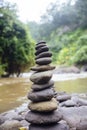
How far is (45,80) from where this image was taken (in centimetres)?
777

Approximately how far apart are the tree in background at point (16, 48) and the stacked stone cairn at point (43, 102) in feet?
69.1

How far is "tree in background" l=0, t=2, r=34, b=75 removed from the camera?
29872 millimetres

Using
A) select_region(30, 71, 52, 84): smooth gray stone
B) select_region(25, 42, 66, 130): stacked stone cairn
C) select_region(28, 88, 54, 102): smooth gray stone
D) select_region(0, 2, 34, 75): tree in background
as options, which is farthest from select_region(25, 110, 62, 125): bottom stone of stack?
select_region(0, 2, 34, 75): tree in background

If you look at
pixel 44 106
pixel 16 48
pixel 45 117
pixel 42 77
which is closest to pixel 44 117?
pixel 45 117

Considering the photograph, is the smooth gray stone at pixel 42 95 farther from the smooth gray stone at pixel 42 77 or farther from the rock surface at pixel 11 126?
the rock surface at pixel 11 126

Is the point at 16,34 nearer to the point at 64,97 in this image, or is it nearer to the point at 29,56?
the point at 29,56

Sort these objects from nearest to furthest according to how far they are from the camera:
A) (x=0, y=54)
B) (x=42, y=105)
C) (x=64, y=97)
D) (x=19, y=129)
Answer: (x=42, y=105), (x=19, y=129), (x=64, y=97), (x=0, y=54)

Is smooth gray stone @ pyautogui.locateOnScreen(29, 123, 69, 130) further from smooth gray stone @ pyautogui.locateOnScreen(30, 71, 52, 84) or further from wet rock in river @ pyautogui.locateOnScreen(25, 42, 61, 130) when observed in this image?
smooth gray stone @ pyautogui.locateOnScreen(30, 71, 52, 84)

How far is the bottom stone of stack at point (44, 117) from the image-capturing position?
7.45 meters

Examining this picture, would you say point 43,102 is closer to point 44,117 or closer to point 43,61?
point 44,117

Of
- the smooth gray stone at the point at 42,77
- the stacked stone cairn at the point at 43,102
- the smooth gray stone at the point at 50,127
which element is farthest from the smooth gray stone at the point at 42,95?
the smooth gray stone at the point at 50,127

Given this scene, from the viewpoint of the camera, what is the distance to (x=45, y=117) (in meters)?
7.49

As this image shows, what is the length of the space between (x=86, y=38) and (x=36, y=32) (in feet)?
116

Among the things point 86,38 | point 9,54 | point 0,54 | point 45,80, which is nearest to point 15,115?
point 45,80
